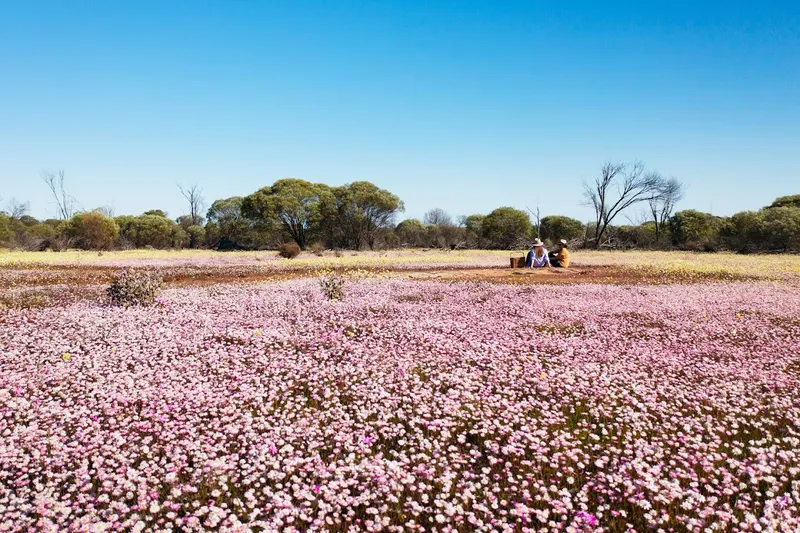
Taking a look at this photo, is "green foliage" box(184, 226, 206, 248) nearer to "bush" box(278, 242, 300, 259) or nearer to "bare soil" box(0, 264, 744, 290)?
"bush" box(278, 242, 300, 259)

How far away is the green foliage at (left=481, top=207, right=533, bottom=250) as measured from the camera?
6644 centimetres

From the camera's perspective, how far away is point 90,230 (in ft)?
178

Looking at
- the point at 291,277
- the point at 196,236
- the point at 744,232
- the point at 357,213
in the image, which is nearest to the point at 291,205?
the point at 357,213

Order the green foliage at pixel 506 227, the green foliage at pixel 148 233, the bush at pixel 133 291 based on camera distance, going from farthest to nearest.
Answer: the green foliage at pixel 506 227, the green foliage at pixel 148 233, the bush at pixel 133 291

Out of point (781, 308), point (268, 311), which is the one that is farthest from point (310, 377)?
point (781, 308)

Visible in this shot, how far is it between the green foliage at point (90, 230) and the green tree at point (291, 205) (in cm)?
1622

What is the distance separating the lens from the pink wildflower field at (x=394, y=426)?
3.96 metres

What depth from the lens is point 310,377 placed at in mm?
7273

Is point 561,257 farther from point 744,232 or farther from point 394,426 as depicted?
point 744,232

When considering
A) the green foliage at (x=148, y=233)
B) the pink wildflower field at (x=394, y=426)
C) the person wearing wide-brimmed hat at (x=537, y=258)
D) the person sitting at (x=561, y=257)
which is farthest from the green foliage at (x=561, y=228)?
the pink wildflower field at (x=394, y=426)

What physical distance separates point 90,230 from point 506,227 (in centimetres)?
5374

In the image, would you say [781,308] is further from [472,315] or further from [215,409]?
[215,409]

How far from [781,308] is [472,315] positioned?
958cm

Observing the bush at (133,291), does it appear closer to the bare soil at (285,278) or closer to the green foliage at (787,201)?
the bare soil at (285,278)
